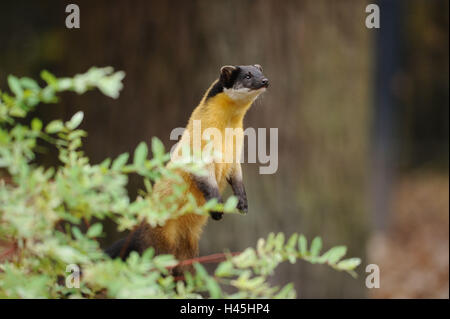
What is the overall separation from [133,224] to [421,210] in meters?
10.9

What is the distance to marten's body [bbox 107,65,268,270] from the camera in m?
1.34

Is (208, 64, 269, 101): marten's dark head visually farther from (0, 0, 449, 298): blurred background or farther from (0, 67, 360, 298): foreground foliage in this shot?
(0, 0, 449, 298): blurred background

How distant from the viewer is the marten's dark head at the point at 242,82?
131 centimetres

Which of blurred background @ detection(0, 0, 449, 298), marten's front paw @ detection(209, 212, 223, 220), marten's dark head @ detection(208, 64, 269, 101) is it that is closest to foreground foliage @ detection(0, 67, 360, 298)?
marten's front paw @ detection(209, 212, 223, 220)

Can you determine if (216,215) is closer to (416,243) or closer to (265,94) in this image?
(265,94)

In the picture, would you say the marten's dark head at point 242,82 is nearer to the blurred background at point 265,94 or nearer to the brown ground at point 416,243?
the blurred background at point 265,94

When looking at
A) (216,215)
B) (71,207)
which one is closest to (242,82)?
(216,215)

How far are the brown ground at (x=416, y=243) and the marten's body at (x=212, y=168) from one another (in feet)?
17.7

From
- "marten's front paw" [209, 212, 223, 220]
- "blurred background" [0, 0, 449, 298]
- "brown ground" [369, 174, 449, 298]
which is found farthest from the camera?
"brown ground" [369, 174, 449, 298]

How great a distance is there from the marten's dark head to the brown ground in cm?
564

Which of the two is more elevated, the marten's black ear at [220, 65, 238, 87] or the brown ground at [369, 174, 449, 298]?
the marten's black ear at [220, 65, 238, 87]

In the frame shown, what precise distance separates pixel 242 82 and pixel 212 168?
230mm

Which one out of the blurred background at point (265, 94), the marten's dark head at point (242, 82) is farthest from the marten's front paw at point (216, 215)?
the blurred background at point (265, 94)

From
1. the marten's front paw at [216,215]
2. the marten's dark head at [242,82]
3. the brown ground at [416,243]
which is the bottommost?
the brown ground at [416,243]
